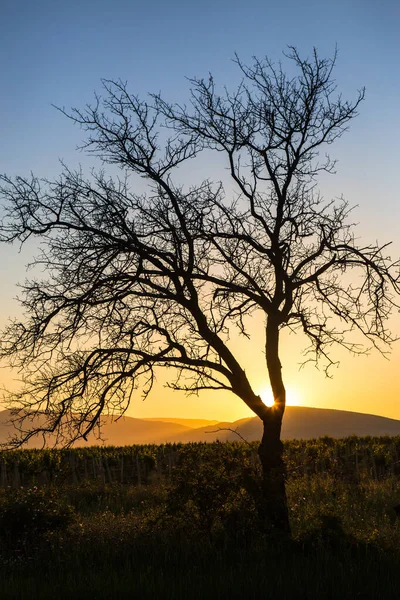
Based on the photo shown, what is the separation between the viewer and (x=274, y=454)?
15.0 metres

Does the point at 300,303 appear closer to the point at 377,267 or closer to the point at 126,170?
the point at 377,267

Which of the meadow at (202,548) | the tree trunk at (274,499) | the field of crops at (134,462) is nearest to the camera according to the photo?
the meadow at (202,548)

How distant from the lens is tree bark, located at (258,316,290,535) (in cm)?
1391

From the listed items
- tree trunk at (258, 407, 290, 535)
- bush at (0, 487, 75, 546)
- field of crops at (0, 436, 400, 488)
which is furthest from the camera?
field of crops at (0, 436, 400, 488)

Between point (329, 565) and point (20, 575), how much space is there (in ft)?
16.4

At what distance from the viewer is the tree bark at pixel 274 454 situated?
13.9m

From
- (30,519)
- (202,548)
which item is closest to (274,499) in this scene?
(202,548)

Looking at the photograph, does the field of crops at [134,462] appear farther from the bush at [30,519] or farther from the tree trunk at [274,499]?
the tree trunk at [274,499]

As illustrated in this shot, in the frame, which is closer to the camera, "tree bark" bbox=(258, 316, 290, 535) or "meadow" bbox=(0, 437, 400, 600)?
"meadow" bbox=(0, 437, 400, 600)

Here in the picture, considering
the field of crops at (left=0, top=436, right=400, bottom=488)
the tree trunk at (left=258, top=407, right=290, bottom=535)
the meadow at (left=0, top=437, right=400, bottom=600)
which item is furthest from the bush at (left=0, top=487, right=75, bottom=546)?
the field of crops at (left=0, top=436, right=400, bottom=488)

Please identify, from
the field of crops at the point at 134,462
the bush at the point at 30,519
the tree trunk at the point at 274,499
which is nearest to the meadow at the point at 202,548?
the bush at the point at 30,519

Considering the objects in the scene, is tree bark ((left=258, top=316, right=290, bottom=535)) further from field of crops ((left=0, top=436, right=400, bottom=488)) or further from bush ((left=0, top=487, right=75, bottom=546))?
field of crops ((left=0, top=436, right=400, bottom=488))

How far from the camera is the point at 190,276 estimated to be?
15.4m

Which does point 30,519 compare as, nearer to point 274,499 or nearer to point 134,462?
point 274,499
